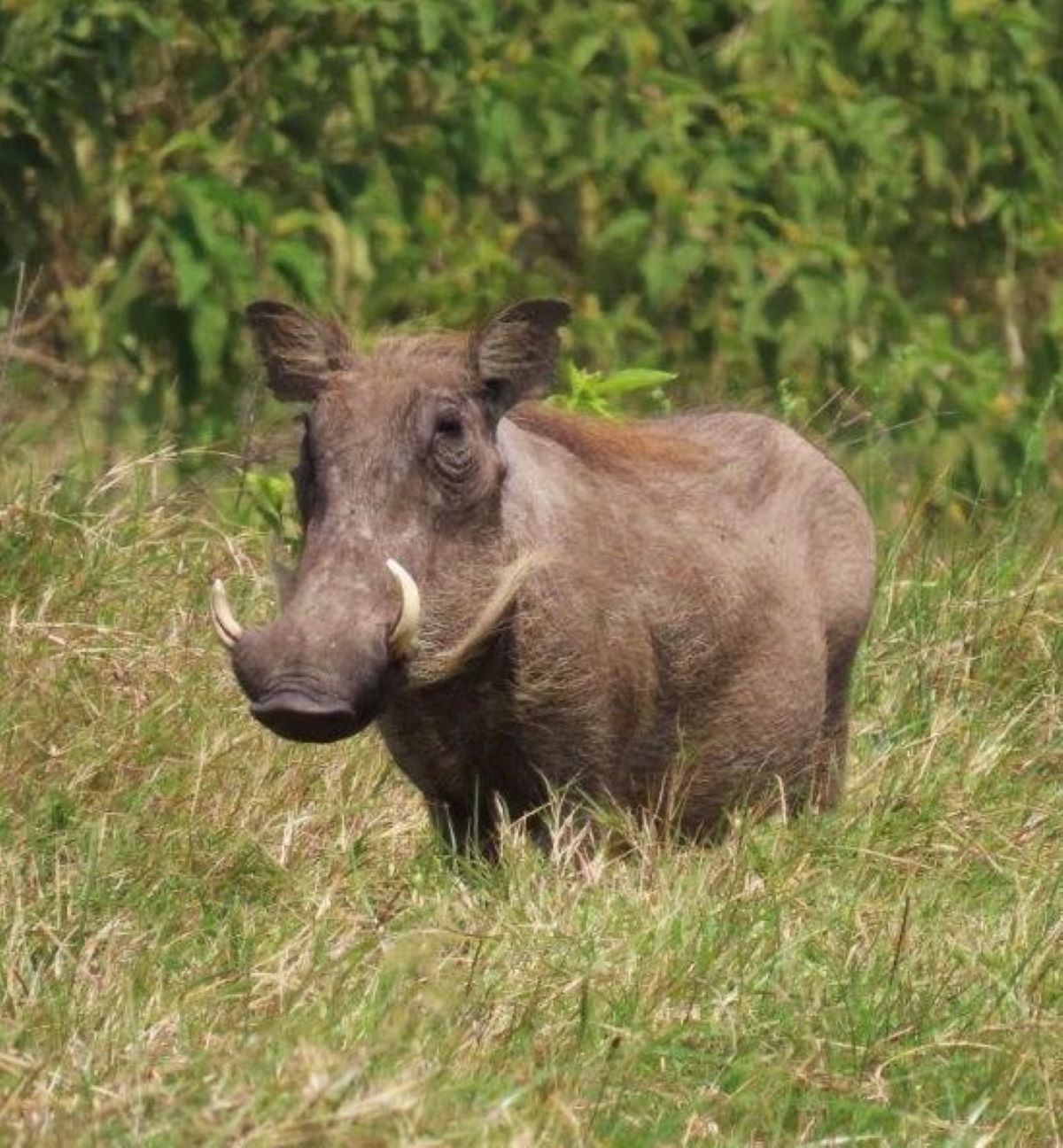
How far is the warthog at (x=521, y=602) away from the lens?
458cm

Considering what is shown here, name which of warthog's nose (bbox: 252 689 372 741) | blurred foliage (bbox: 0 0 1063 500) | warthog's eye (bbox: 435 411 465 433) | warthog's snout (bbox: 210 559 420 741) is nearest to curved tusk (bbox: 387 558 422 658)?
warthog's snout (bbox: 210 559 420 741)

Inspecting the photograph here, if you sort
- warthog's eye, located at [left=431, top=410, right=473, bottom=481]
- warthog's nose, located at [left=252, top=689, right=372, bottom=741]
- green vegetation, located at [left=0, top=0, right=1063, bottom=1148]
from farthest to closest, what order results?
1. warthog's eye, located at [left=431, top=410, right=473, bottom=481]
2. warthog's nose, located at [left=252, top=689, right=372, bottom=741]
3. green vegetation, located at [left=0, top=0, right=1063, bottom=1148]

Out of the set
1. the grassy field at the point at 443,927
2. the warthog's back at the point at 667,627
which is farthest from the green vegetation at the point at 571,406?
the warthog's back at the point at 667,627

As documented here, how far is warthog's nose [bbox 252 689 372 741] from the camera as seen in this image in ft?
14.2

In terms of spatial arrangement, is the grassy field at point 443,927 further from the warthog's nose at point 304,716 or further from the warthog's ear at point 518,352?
the warthog's ear at point 518,352

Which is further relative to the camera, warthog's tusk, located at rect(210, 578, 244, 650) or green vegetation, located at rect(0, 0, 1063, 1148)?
warthog's tusk, located at rect(210, 578, 244, 650)

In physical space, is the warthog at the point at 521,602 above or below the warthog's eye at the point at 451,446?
below

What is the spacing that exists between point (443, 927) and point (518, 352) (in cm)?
103

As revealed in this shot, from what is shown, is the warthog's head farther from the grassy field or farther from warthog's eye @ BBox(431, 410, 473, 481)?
the grassy field

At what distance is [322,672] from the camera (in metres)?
4.40

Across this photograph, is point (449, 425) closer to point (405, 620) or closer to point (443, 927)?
point (405, 620)

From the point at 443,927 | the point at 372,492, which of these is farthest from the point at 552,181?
the point at 443,927

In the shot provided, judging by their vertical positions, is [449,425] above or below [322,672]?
above

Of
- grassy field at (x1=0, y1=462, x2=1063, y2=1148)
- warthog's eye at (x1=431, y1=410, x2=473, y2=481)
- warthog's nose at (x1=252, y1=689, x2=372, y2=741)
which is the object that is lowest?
grassy field at (x1=0, y1=462, x2=1063, y2=1148)
